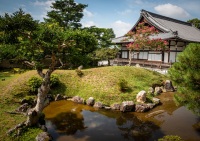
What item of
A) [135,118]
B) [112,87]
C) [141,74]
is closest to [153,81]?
[141,74]

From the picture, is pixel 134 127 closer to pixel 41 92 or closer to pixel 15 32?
pixel 41 92

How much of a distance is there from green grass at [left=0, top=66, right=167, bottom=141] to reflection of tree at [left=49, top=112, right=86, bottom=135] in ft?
7.47

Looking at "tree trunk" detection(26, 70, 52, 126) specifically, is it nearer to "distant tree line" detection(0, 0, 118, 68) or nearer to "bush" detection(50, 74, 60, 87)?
"distant tree line" detection(0, 0, 118, 68)

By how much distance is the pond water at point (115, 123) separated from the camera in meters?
10.0

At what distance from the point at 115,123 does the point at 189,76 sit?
605cm

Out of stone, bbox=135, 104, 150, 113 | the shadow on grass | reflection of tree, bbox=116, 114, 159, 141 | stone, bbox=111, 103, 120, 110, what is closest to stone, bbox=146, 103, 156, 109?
stone, bbox=135, 104, 150, 113

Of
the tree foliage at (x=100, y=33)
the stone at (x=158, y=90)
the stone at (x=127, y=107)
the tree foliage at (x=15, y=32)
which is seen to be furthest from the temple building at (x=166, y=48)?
the tree foliage at (x=15, y=32)

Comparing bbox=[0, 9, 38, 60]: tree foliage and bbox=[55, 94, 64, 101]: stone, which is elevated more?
bbox=[0, 9, 38, 60]: tree foliage

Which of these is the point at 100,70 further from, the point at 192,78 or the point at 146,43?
the point at 192,78

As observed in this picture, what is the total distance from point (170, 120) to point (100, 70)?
9.92m

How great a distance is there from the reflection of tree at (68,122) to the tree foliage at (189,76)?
632cm

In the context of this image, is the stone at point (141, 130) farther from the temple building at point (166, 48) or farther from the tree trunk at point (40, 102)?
the temple building at point (166, 48)

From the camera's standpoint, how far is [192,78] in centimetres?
788

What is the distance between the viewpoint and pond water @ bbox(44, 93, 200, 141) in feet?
32.8
